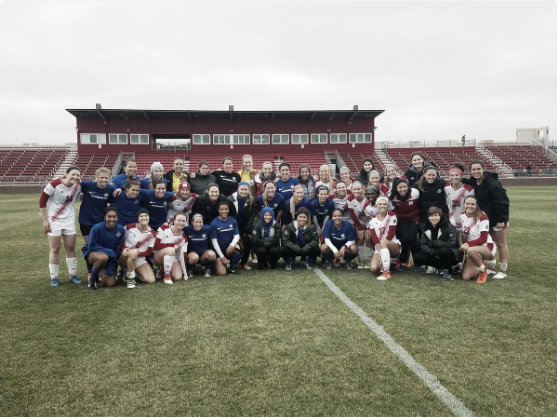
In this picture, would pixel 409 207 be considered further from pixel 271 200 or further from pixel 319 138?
pixel 319 138

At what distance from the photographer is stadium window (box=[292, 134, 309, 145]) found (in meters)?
38.5

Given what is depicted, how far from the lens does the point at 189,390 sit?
2.80 meters

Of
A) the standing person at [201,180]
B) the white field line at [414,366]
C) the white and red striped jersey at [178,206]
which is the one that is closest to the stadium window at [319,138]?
the standing person at [201,180]

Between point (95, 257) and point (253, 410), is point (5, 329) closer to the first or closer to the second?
point (95, 257)

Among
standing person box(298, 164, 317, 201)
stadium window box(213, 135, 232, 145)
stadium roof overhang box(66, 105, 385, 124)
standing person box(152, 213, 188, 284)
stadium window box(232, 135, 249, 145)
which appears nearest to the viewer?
standing person box(152, 213, 188, 284)

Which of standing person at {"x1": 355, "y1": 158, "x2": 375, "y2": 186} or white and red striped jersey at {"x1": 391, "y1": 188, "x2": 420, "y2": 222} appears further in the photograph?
standing person at {"x1": 355, "y1": 158, "x2": 375, "y2": 186}

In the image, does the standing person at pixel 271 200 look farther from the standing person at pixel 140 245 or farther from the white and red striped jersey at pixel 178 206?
the standing person at pixel 140 245

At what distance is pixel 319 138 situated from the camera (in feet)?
127

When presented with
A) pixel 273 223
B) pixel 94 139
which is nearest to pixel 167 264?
pixel 273 223

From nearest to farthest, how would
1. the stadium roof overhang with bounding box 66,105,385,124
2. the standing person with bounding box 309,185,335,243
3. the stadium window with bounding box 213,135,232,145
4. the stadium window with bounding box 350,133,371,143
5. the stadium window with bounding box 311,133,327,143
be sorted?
the standing person with bounding box 309,185,335,243 < the stadium roof overhang with bounding box 66,105,385,124 < the stadium window with bounding box 213,135,232,145 < the stadium window with bounding box 311,133,327,143 < the stadium window with bounding box 350,133,371,143

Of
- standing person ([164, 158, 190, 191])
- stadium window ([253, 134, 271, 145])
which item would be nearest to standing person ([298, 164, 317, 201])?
standing person ([164, 158, 190, 191])

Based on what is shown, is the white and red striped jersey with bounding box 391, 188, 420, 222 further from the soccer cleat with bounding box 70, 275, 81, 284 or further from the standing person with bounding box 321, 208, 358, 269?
the soccer cleat with bounding box 70, 275, 81, 284

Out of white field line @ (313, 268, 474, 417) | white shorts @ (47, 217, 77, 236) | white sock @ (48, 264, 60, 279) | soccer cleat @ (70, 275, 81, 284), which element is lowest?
soccer cleat @ (70, 275, 81, 284)

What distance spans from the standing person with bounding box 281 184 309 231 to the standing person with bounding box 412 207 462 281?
2096 millimetres
